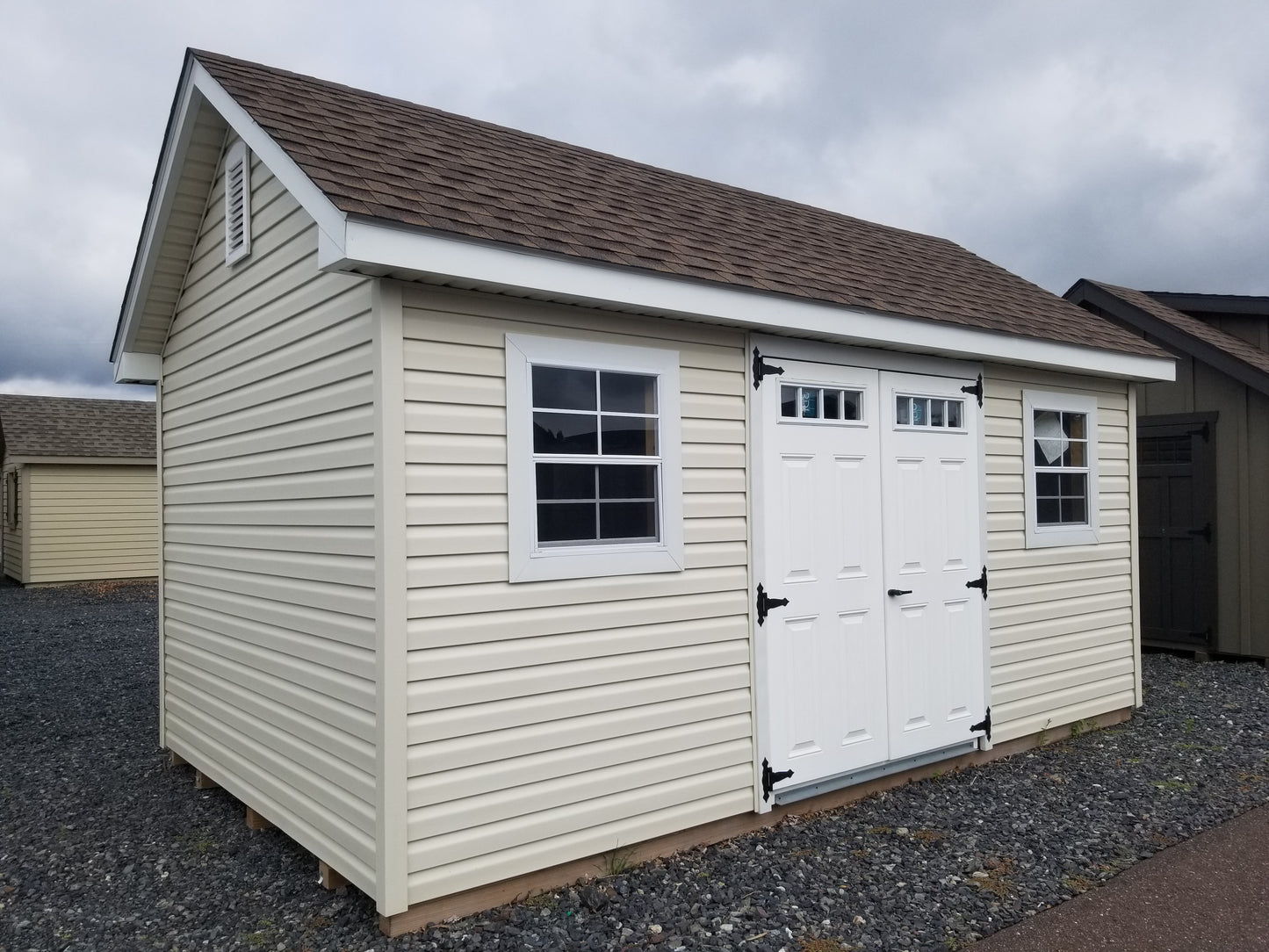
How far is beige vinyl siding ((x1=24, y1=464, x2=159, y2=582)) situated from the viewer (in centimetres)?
1795

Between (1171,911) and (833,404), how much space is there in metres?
2.82

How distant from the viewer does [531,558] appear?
3.96m

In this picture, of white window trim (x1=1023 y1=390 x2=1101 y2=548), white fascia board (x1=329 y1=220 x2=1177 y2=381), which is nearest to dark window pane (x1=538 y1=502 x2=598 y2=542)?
white fascia board (x1=329 y1=220 x2=1177 y2=381)

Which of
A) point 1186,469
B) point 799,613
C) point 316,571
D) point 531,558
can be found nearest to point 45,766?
point 316,571

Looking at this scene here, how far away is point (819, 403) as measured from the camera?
5098 millimetres

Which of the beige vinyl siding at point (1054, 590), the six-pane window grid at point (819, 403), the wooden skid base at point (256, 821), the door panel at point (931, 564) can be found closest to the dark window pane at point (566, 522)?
the six-pane window grid at point (819, 403)

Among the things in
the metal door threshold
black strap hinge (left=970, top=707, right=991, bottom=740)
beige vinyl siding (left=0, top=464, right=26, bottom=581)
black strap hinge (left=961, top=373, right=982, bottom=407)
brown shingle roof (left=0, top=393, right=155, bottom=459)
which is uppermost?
brown shingle roof (left=0, top=393, right=155, bottom=459)

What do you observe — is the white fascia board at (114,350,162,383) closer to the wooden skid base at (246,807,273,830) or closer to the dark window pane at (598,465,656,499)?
the wooden skid base at (246,807,273,830)

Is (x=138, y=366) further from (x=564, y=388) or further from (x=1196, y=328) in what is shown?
(x=1196, y=328)

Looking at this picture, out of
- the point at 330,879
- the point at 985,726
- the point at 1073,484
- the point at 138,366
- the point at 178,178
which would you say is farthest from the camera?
the point at 1073,484

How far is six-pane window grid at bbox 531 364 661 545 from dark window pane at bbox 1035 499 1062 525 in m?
3.35

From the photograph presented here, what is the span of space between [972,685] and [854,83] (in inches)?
362

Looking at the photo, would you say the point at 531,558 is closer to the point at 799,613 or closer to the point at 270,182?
the point at 799,613

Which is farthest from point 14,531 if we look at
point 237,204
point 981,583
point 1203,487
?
point 1203,487
